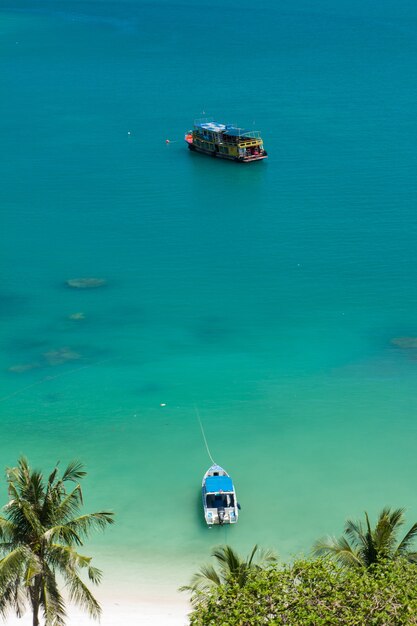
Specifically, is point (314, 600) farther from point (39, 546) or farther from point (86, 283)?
point (86, 283)

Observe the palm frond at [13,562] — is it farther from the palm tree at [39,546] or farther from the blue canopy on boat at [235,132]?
the blue canopy on boat at [235,132]

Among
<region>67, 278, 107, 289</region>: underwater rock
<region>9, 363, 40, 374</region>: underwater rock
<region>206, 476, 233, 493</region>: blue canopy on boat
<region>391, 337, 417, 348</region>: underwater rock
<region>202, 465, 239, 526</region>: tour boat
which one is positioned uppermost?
<region>67, 278, 107, 289</region>: underwater rock

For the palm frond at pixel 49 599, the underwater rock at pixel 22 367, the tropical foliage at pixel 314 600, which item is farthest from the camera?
the underwater rock at pixel 22 367

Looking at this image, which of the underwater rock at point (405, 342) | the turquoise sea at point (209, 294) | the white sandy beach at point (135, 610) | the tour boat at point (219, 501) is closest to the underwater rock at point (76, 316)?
the turquoise sea at point (209, 294)

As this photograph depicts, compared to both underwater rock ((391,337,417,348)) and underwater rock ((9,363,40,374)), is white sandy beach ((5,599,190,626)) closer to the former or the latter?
underwater rock ((9,363,40,374))

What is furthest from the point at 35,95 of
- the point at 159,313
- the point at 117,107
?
the point at 159,313

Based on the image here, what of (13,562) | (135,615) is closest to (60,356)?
(135,615)

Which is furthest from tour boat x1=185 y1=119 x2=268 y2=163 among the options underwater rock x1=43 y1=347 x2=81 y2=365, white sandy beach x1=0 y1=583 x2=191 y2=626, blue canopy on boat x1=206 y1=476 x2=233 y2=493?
white sandy beach x1=0 y1=583 x2=191 y2=626
